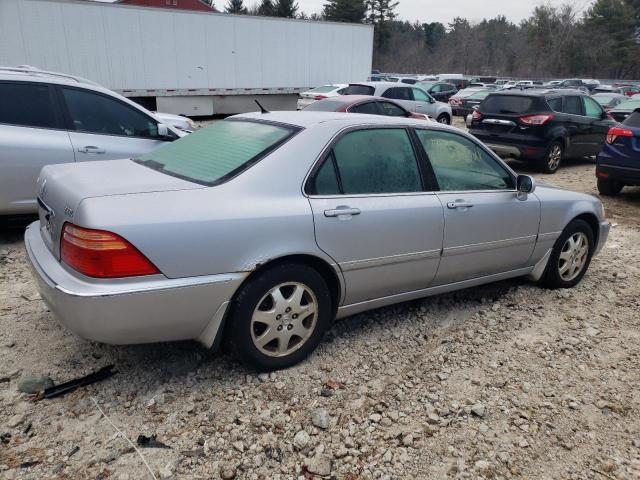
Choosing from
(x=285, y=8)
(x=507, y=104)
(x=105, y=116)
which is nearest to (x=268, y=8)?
(x=285, y=8)

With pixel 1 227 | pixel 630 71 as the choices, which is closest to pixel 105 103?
pixel 1 227

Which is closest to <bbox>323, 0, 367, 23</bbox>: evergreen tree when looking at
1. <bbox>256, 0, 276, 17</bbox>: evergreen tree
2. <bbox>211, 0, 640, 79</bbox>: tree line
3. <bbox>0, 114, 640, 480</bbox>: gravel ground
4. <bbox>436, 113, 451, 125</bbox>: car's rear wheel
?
<bbox>211, 0, 640, 79</bbox>: tree line

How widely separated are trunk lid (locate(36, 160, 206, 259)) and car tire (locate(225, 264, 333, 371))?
2.25 ft

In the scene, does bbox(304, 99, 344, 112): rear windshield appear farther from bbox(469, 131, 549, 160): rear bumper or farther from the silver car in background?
the silver car in background

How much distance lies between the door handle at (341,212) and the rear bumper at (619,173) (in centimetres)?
662

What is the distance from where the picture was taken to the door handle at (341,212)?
315 cm

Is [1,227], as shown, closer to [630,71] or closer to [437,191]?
[437,191]

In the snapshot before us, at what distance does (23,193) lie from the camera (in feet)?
17.2

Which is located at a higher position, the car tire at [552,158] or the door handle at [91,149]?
the door handle at [91,149]

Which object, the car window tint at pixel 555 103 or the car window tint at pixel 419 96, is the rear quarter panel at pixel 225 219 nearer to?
the car window tint at pixel 555 103

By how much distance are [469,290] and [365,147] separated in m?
1.92

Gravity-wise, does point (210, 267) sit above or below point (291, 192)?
below

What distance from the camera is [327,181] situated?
3.24 meters

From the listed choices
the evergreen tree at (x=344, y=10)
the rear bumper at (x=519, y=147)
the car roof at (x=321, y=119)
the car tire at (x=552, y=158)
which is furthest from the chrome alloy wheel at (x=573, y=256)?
the evergreen tree at (x=344, y=10)
